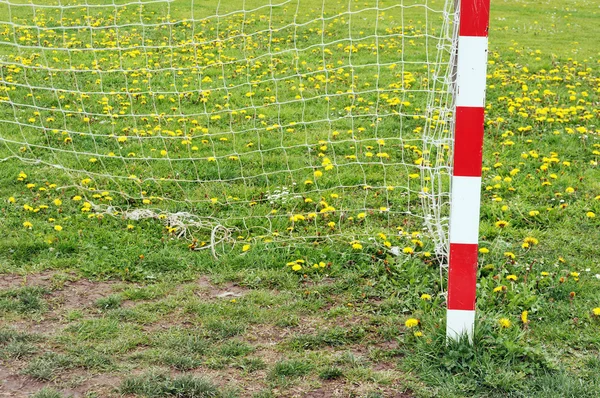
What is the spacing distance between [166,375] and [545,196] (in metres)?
3.21

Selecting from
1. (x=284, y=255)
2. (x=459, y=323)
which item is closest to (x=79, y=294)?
(x=284, y=255)

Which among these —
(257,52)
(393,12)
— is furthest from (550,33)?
(257,52)

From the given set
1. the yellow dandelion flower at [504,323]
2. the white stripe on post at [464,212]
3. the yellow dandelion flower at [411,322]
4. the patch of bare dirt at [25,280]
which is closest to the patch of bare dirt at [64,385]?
the patch of bare dirt at [25,280]

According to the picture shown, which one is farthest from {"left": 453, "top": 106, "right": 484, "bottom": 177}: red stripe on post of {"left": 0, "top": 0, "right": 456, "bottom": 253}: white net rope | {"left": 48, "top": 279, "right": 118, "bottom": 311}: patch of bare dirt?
{"left": 48, "top": 279, "right": 118, "bottom": 311}: patch of bare dirt

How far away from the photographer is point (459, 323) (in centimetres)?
315

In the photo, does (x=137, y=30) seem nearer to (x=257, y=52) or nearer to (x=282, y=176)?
(x=257, y=52)

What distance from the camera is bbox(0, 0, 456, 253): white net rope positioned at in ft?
15.4

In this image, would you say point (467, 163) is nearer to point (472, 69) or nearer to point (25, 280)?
point (472, 69)

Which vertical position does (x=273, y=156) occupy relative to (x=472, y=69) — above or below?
below

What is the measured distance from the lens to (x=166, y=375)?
9.86 ft

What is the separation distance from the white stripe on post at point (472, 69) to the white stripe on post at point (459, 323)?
93 centimetres

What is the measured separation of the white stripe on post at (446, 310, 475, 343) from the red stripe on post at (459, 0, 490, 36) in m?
1.23

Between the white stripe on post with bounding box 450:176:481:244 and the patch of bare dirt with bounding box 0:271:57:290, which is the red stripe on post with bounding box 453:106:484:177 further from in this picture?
the patch of bare dirt with bounding box 0:271:57:290

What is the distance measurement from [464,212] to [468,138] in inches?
13.1
